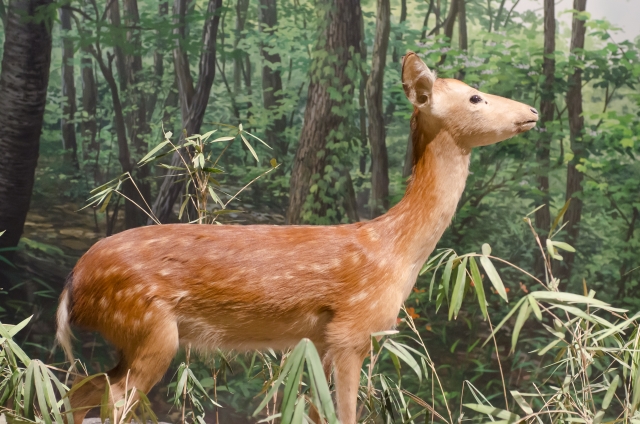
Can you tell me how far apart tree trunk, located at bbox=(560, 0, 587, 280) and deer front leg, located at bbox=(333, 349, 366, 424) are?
1776 millimetres

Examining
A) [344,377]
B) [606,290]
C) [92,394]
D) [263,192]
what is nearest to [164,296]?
[92,394]

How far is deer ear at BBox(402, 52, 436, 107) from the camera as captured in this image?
1478 millimetres

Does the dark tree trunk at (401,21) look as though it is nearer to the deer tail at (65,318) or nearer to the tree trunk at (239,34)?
the tree trunk at (239,34)

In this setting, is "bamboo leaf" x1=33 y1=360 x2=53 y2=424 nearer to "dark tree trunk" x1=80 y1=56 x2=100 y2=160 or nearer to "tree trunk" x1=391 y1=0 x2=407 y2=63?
"dark tree trunk" x1=80 y1=56 x2=100 y2=160

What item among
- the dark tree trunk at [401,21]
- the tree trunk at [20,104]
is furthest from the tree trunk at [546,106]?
the tree trunk at [20,104]

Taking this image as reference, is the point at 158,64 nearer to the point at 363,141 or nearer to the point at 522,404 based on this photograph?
the point at 363,141

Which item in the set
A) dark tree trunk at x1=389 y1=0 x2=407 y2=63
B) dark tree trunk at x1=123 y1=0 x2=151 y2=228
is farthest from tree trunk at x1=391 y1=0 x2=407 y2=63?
dark tree trunk at x1=123 y1=0 x2=151 y2=228

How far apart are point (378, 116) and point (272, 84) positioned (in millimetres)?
500

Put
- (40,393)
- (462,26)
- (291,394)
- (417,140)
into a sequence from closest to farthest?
(291,394) < (40,393) < (417,140) < (462,26)

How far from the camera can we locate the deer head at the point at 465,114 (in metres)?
1.51

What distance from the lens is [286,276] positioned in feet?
4.75

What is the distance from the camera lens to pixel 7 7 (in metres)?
2.83

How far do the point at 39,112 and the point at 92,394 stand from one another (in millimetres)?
1784

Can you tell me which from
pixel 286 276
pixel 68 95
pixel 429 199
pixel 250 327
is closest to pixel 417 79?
pixel 429 199
